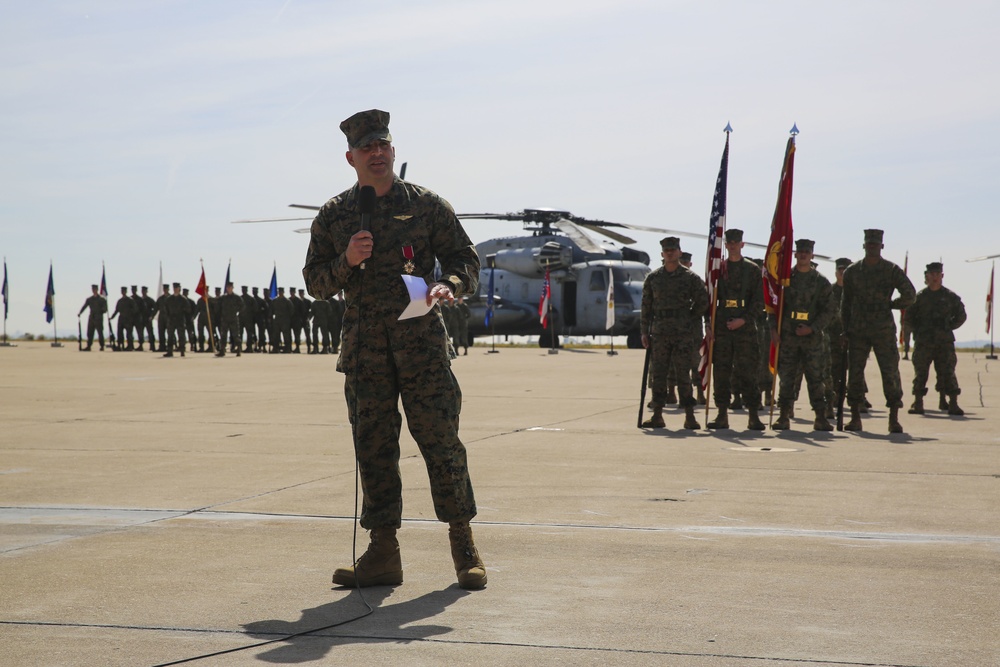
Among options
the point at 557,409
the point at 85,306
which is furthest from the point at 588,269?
the point at 557,409

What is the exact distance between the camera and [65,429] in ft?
33.4

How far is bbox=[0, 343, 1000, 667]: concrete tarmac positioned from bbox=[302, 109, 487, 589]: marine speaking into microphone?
0.33 metres

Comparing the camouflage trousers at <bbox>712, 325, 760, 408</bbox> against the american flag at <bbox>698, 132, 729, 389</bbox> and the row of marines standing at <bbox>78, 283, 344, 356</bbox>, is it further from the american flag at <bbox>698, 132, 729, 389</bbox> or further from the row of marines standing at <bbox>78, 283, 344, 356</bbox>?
the row of marines standing at <bbox>78, 283, 344, 356</bbox>

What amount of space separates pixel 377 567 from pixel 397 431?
56 centimetres

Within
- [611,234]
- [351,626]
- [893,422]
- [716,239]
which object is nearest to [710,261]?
[716,239]

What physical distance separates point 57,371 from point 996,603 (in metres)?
19.2

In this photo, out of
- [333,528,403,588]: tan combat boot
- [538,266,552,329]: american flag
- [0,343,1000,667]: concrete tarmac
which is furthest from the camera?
[538,266,552,329]: american flag

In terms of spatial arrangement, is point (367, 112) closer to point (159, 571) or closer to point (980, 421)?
point (159, 571)

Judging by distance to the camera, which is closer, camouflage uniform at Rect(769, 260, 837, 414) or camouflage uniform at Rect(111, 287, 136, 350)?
camouflage uniform at Rect(769, 260, 837, 414)

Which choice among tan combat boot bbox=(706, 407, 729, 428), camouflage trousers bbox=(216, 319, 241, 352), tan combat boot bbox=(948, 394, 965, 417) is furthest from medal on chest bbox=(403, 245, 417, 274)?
camouflage trousers bbox=(216, 319, 241, 352)

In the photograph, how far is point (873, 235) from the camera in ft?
37.8

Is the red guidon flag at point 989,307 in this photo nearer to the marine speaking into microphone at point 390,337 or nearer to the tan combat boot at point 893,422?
the tan combat boot at point 893,422

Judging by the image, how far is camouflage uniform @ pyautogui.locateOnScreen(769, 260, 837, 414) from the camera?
457 inches

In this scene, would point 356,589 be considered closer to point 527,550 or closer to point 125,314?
point 527,550
